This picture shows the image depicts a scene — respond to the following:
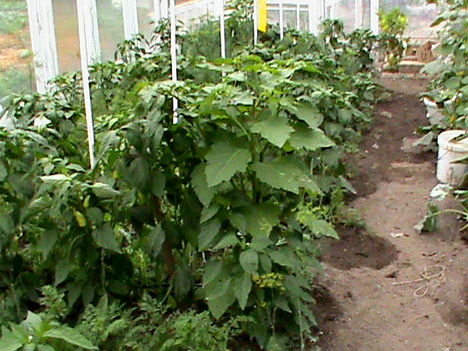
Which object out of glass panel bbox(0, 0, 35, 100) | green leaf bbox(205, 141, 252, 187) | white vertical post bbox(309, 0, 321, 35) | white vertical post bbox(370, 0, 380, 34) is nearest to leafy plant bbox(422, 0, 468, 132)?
white vertical post bbox(309, 0, 321, 35)

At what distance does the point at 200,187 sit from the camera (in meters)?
2.39

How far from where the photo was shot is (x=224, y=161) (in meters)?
2.31

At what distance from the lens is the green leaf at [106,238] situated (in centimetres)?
234

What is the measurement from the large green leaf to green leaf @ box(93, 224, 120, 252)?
1.84 feet

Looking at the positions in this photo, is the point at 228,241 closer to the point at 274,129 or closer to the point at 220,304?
the point at 220,304

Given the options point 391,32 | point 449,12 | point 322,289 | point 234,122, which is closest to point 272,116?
point 234,122

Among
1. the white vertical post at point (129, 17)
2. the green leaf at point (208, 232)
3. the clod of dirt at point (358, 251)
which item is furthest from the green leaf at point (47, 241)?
the white vertical post at point (129, 17)

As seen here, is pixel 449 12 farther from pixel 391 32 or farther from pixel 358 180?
pixel 391 32

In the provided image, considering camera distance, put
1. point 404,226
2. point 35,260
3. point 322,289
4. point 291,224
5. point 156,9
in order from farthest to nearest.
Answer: point 156,9
point 404,226
point 322,289
point 35,260
point 291,224

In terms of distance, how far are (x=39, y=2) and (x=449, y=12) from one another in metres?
3.17

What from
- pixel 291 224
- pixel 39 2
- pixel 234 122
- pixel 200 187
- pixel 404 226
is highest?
pixel 39 2

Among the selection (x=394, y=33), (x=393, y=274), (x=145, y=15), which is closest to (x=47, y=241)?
(x=393, y=274)

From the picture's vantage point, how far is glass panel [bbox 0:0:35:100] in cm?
443

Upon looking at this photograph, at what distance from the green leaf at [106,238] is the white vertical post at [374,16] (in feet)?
22.6
